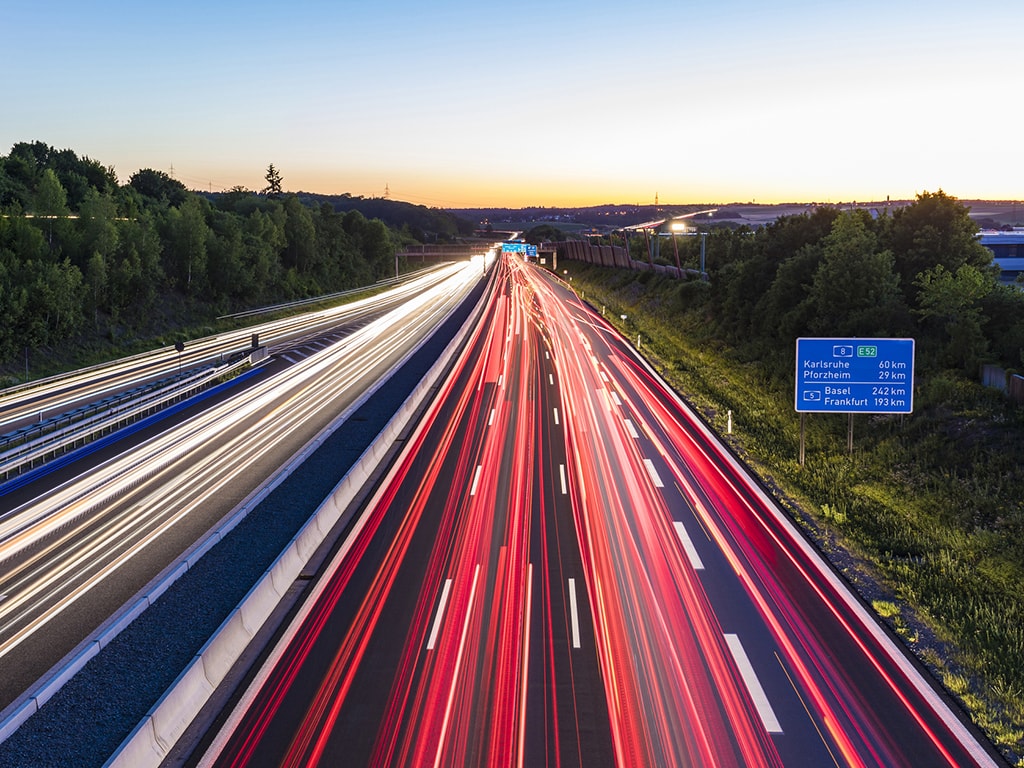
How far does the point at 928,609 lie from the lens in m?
15.2

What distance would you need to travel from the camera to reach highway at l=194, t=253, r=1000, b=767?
1095cm

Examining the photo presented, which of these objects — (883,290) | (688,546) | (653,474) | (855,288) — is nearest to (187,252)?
(855,288)

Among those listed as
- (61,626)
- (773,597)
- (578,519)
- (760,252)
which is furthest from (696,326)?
(61,626)

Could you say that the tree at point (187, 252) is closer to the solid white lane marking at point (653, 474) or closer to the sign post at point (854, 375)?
the solid white lane marking at point (653, 474)

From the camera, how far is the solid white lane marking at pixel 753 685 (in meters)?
11.4

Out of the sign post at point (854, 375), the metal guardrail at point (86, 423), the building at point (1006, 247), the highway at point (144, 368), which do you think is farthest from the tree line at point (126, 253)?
the building at point (1006, 247)

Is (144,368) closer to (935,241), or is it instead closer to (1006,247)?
(935,241)

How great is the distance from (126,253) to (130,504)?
2043 inches

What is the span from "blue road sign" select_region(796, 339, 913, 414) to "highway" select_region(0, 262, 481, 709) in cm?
1800

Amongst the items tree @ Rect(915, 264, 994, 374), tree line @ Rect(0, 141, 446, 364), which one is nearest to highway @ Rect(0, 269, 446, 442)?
tree line @ Rect(0, 141, 446, 364)

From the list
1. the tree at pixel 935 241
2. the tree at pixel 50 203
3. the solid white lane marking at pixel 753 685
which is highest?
the tree at pixel 50 203

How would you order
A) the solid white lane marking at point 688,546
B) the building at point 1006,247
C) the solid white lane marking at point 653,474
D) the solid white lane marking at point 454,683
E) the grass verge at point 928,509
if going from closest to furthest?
1. the solid white lane marking at point 454,683
2. the grass verge at point 928,509
3. the solid white lane marking at point 688,546
4. the solid white lane marking at point 653,474
5. the building at point 1006,247

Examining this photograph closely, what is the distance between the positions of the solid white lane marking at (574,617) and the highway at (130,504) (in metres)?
9.02

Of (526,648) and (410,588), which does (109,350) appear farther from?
(526,648)
